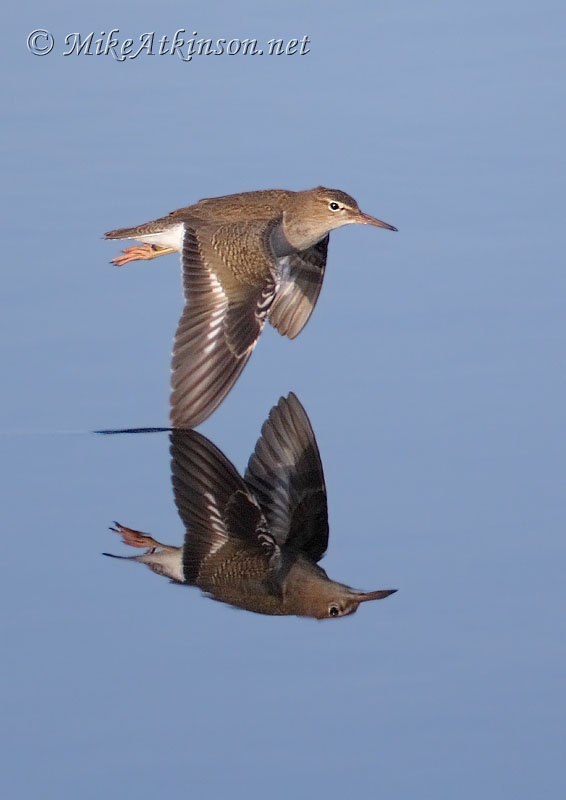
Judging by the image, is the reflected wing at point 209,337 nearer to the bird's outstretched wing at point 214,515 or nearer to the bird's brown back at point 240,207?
the bird's outstretched wing at point 214,515

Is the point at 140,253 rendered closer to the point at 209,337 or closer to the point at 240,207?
the point at 240,207

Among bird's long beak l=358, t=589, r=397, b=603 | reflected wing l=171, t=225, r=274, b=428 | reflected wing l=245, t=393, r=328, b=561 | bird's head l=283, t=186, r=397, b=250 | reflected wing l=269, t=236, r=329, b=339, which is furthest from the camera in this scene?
reflected wing l=269, t=236, r=329, b=339

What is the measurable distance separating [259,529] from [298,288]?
398 cm

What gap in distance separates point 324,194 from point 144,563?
4.85 meters

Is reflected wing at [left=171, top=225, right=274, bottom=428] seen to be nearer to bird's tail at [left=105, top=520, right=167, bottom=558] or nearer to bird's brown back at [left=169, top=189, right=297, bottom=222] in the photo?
bird's brown back at [left=169, top=189, right=297, bottom=222]

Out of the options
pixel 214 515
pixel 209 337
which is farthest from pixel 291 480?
pixel 209 337

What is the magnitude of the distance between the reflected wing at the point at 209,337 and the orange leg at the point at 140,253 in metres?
1.40

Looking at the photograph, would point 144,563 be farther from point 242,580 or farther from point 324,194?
point 324,194

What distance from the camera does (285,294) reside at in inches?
506

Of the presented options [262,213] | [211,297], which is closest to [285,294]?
[262,213]

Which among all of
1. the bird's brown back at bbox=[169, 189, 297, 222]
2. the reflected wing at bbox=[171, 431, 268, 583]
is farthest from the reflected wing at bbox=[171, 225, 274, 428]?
the bird's brown back at bbox=[169, 189, 297, 222]

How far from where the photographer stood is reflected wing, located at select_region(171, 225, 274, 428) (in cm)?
1043

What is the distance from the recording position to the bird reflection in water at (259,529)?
331 inches

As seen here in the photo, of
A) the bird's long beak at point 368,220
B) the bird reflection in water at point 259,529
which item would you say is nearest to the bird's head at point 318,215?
the bird's long beak at point 368,220
